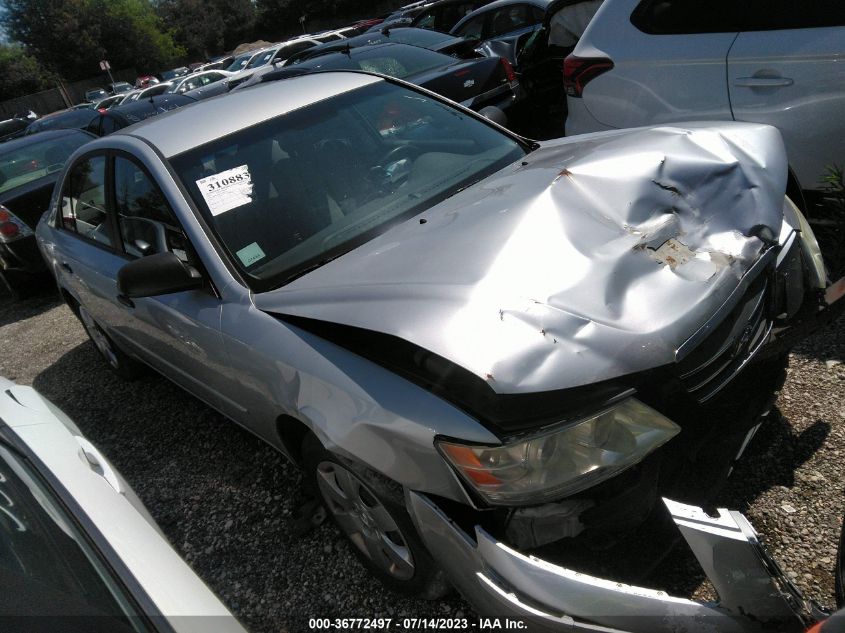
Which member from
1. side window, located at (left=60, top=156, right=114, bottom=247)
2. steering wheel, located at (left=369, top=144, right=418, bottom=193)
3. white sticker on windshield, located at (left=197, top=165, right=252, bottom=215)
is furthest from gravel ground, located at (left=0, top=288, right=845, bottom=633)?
steering wheel, located at (left=369, top=144, right=418, bottom=193)

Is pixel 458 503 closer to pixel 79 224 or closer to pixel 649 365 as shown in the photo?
pixel 649 365

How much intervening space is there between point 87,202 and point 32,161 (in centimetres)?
466

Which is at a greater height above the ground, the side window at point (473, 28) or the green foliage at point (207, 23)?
the green foliage at point (207, 23)

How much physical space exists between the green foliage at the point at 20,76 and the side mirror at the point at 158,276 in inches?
2285

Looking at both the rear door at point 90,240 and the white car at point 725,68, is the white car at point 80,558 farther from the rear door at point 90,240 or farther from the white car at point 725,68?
the white car at point 725,68

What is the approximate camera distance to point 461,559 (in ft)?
5.07

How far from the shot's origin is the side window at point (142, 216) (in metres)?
2.54

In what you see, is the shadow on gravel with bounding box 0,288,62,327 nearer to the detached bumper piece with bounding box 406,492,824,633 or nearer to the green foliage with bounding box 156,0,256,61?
the detached bumper piece with bounding box 406,492,824,633

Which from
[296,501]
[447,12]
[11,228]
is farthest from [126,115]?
[296,501]

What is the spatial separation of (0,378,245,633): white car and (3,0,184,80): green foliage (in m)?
59.6

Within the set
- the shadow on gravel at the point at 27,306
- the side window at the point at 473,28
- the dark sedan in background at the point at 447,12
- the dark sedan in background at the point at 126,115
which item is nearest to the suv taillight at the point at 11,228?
the shadow on gravel at the point at 27,306

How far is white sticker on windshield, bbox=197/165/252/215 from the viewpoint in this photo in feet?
7.91

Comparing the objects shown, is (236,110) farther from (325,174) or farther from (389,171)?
(389,171)

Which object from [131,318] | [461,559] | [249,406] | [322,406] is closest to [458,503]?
[461,559]
